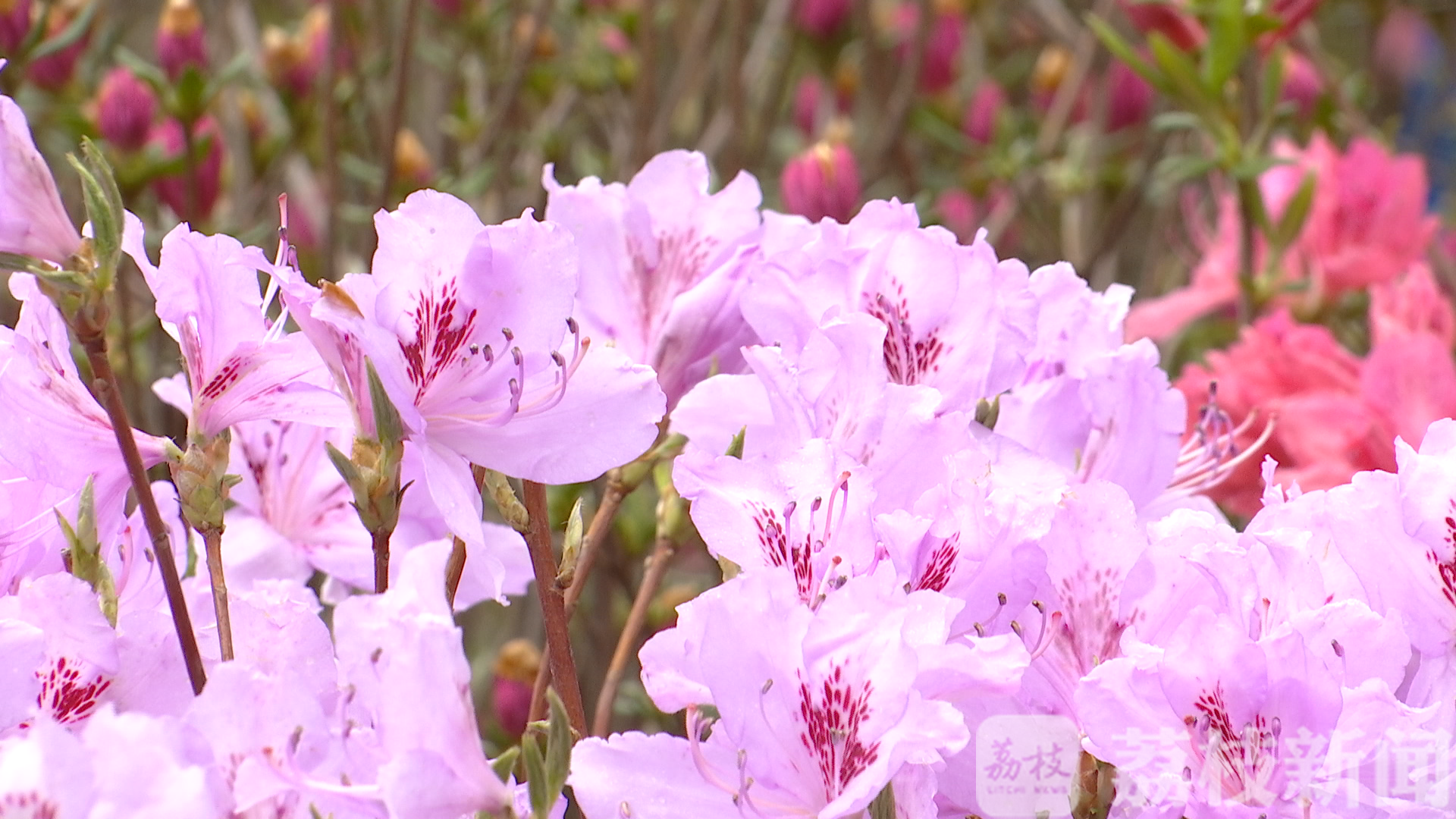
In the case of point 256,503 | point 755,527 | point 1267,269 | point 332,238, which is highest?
point 755,527

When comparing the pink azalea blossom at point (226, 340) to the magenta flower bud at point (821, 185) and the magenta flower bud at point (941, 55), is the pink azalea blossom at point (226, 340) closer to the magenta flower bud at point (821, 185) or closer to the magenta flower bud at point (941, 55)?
the magenta flower bud at point (821, 185)

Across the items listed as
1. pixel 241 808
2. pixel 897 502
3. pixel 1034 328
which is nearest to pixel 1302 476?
pixel 1034 328

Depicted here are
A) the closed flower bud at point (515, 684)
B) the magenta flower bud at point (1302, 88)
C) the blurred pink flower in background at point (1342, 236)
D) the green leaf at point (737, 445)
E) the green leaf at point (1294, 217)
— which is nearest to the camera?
the green leaf at point (737, 445)

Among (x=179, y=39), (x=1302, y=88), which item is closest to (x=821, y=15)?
(x=1302, y=88)

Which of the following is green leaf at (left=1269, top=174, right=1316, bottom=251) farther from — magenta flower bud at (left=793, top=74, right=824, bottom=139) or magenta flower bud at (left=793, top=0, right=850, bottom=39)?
magenta flower bud at (left=793, top=74, right=824, bottom=139)

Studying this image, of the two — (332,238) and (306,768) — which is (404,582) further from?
(332,238)

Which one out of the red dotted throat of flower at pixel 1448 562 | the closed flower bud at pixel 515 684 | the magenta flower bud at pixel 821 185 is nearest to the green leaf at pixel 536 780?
the red dotted throat of flower at pixel 1448 562

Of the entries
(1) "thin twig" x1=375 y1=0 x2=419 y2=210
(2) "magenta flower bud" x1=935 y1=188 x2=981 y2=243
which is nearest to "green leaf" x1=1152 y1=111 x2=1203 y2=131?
(2) "magenta flower bud" x1=935 y1=188 x2=981 y2=243
